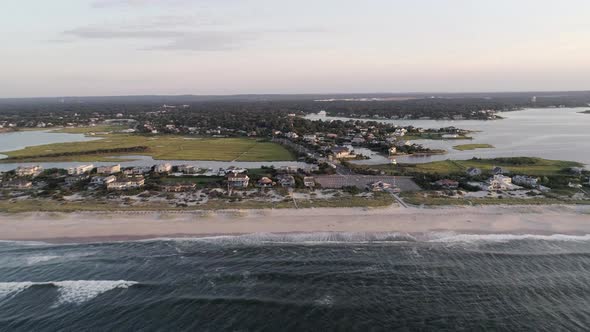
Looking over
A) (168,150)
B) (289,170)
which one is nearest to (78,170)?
(168,150)

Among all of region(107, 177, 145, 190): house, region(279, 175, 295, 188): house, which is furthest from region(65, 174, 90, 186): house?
region(279, 175, 295, 188): house

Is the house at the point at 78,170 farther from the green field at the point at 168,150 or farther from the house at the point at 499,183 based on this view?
the house at the point at 499,183

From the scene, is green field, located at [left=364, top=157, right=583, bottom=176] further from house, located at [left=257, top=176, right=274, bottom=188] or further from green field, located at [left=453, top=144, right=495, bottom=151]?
house, located at [left=257, top=176, right=274, bottom=188]

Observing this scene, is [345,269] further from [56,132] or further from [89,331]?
[56,132]

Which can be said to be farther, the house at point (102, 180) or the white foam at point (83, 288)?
the house at point (102, 180)

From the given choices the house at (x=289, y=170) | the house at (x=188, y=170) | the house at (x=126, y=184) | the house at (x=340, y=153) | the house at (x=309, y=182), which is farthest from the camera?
the house at (x=340, y=153)

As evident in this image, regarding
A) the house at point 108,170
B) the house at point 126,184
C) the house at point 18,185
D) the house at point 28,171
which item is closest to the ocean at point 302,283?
the house at point 126,184
